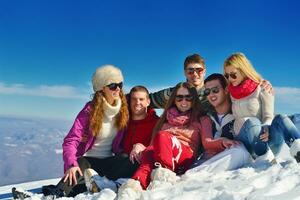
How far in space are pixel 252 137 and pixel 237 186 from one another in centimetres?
127

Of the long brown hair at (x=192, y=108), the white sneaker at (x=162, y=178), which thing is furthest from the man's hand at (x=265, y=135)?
the white sneaker at (x=162, y=178)

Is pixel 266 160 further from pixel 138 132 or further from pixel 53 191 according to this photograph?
pixel 53 191

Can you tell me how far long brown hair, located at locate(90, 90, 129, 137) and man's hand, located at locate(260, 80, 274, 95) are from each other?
2174 millimetres

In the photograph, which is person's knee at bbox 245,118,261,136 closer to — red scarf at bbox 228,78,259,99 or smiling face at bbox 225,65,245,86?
red scarf at bbox 228,78,259,99

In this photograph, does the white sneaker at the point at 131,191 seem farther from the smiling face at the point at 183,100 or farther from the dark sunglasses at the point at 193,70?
the dark sunglasses at the point at 193,70

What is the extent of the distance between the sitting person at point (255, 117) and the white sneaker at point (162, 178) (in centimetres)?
126

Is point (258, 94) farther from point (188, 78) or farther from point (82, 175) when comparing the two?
point (82, 175)

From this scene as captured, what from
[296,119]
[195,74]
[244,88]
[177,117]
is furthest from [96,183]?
[296,119]

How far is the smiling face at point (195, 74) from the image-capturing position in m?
7.09

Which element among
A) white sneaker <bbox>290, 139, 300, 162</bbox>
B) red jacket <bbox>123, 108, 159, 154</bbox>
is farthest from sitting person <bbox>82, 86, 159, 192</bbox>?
white sneaker <bbox>290, 139, 300, 162</bbox>

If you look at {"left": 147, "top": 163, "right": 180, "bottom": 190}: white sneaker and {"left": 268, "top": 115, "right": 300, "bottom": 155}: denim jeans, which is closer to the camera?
{"left": 147, "top": 163, "right": 180, "bottom": 190}: white sneaker

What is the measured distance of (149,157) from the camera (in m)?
5.41

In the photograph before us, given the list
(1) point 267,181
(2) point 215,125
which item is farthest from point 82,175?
(1) point 267,181

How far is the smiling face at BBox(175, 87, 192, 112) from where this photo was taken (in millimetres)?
6223
